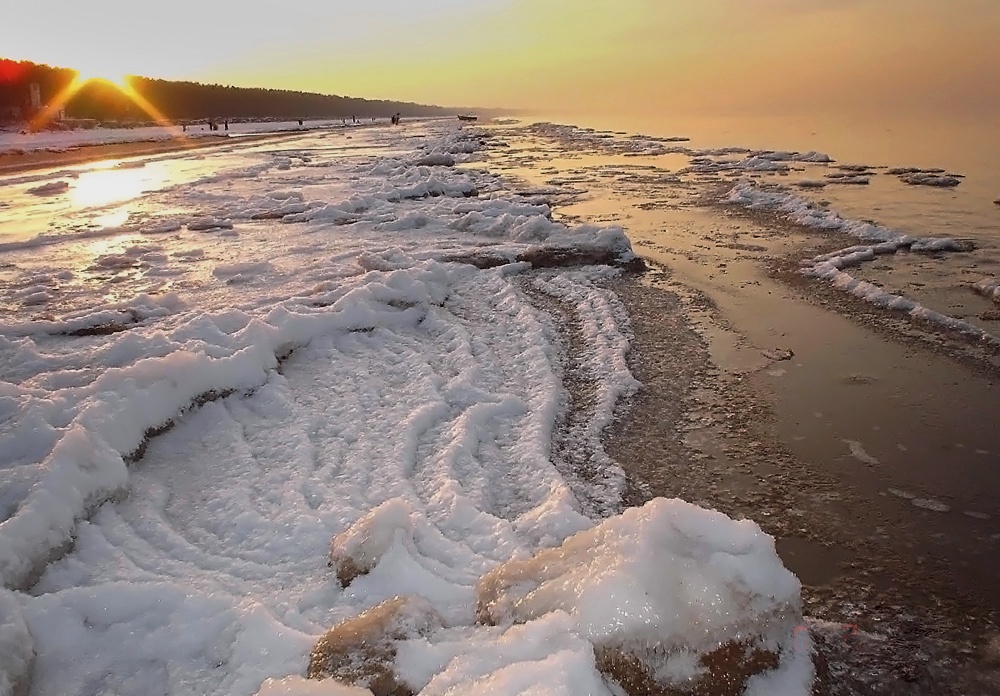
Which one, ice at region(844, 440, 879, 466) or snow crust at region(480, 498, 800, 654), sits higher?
snow crust at region(480, 498, 800, 654)

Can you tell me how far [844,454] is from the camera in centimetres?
407

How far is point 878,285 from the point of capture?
309 inches

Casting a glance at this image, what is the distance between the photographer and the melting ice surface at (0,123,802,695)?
2529 millimetres

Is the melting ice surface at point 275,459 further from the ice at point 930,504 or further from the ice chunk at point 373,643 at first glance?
the ice at point 930,504

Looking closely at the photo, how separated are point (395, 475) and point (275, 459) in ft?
2.79

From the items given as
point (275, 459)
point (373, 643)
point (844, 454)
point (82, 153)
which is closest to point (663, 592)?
point (373, 643)

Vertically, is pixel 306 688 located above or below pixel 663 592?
below

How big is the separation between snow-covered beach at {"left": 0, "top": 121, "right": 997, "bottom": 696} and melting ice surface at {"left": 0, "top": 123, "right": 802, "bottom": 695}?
0.02 meters

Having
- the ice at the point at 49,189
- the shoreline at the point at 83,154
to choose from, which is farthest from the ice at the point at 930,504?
the shoreline at the point at 83,154

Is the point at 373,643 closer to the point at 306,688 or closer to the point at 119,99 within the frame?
the point at 306,688

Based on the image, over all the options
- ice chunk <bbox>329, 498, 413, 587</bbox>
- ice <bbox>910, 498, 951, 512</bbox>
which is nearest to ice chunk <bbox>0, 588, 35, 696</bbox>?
ice chunk <bbox>329, 498, 413, 587</bbox>

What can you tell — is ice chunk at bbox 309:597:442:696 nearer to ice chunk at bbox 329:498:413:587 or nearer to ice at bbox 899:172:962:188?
ice chunk at bbox 329:498:413:587

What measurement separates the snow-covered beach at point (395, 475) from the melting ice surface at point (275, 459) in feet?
0.06

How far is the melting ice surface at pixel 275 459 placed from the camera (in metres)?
2.53
